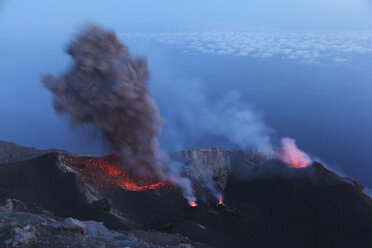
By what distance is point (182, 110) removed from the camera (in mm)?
94875

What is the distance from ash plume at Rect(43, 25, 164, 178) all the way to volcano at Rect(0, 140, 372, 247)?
371 centimetres

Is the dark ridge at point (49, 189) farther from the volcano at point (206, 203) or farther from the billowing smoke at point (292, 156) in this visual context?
the billowing smoke at point (292, 156)

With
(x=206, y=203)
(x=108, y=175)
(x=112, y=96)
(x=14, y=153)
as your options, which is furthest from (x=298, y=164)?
(x=14, y=153)

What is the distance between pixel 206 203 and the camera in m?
25.0

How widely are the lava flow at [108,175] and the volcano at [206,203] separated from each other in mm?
87

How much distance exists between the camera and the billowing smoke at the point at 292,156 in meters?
30.5

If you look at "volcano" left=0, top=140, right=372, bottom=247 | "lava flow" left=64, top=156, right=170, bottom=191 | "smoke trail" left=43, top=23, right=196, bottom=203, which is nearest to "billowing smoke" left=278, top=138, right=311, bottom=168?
"volcano" left=0, top=140, right=372, bottom=247

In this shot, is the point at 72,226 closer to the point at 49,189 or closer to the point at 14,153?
the point at 49,189

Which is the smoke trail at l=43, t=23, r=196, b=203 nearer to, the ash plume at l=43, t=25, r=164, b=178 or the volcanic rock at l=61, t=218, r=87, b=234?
the ash plume at l=43, t=25, r=164, b=178

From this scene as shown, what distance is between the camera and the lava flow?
2426 centimetres

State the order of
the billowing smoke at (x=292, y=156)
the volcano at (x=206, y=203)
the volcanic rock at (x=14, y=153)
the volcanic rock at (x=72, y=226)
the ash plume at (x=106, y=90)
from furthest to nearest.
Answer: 1. the billowing smoke at (x=292, y=156)
2. the volcanic rock at (x=14, y=153)
3. the ash plume at (x=106, y=90)
4. the volcano at (x=206, y=203)
5. the volcanic rock at (x=72, y=226)

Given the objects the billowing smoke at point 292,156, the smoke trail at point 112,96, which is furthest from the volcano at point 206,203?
the billowing smoke at point 292,156

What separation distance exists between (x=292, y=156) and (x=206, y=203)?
1306 centimetres

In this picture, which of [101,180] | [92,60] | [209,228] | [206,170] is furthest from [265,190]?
[92,60]
